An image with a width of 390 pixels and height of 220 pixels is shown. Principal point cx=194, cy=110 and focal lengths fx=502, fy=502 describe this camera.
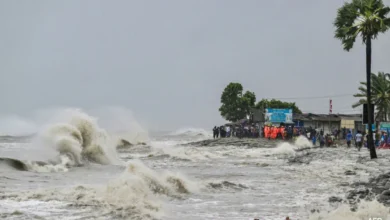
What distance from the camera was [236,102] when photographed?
83.2m

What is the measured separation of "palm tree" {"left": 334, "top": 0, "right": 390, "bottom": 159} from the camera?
75.4ft

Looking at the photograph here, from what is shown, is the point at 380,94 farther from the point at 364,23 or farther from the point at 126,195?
the point at 126,195

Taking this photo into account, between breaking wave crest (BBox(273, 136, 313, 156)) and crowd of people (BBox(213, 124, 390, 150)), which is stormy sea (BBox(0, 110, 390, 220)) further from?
breaking wave crest (BBox(273, 136, 313, 156))

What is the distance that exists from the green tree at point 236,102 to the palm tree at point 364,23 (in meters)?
58.5

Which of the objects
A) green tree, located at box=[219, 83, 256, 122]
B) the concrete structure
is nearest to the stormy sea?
the concrete structure

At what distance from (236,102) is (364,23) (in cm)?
6018

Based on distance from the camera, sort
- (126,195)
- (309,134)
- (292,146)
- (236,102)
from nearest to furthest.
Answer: (126,195), (292,146), (309,134), (236,102)

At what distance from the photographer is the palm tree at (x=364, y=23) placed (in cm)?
2298

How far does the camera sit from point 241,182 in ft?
52.7

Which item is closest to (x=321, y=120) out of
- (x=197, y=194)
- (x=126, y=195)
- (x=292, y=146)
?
(x=292, y=146)

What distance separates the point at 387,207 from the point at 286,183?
638 centimetres

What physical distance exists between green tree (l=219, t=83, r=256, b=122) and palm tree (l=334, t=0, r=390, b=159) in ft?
192

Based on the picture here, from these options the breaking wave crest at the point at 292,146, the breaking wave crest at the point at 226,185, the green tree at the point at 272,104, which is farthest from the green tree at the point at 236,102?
the breaking wave crest at the point at 226,185

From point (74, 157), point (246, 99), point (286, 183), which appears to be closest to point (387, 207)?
point (286, 183)
